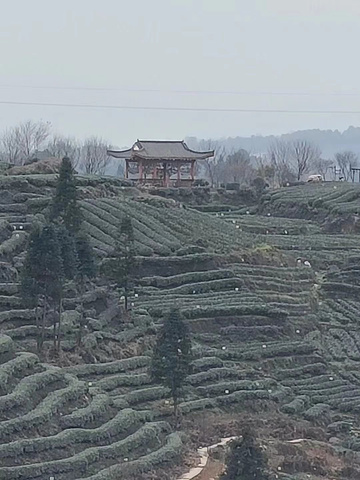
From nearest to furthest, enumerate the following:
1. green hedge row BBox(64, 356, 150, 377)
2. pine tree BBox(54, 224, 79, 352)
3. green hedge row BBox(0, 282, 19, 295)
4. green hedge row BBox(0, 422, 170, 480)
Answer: green hedge row BBox(0, 422, 170, 480), green hedge row BBox(64, 356, 150, 377), pine tree BBox(54, 224, 79, 352), green hedge row BBox(0, 282, 19, 295)

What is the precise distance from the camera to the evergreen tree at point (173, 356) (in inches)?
1056

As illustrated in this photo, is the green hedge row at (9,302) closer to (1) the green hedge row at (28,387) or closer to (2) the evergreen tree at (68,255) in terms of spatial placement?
(2) the evergreen tree at (68,255)

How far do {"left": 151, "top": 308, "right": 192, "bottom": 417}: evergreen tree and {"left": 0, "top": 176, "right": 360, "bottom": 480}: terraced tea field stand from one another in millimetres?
1211

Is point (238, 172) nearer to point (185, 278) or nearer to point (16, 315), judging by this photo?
point (185, 278)

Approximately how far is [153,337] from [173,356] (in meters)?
6.80

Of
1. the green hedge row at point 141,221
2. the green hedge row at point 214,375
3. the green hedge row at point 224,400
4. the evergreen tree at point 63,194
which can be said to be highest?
the evergreen tree at point 63,194

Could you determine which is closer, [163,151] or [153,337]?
[153,337]

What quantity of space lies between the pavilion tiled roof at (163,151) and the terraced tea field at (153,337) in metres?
11.7

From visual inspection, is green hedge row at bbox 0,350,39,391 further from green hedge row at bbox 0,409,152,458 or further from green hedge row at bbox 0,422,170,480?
green hedge row at bbox 0,422,170,480

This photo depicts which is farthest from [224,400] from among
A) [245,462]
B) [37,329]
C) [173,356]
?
[245,462]

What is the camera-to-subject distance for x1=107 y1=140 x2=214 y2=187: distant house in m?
64.2

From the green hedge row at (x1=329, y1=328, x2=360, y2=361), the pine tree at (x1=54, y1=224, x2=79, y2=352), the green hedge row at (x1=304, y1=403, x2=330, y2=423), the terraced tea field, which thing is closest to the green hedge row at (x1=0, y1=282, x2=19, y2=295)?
the terraced tea field

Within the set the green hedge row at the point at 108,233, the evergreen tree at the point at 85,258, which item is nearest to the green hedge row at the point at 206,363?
the evergreen tree at the point at 85,258

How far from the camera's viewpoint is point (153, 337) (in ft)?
110
